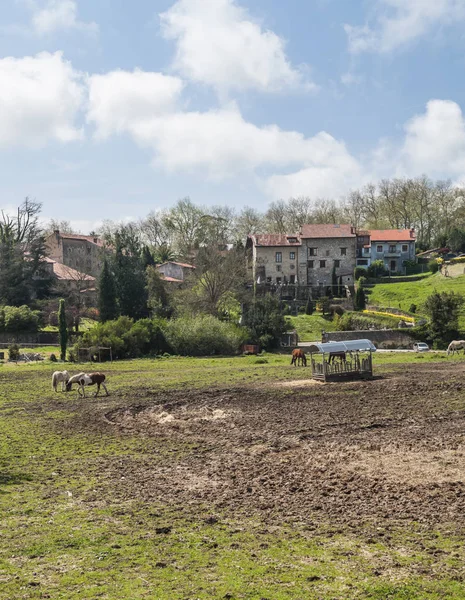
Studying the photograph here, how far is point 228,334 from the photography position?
61156mm

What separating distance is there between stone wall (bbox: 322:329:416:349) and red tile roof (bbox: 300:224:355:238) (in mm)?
34437

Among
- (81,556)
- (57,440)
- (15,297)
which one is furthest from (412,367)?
(15,297)

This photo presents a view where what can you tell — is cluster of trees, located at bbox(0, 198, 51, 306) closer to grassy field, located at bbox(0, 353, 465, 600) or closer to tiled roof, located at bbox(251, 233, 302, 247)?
tiled roof, located at bbox(251, 233, 302, 247)

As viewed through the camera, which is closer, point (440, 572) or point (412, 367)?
point (440, 572)

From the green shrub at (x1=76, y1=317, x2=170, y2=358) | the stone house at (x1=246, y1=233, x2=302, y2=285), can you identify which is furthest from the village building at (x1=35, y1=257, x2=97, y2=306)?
the stone house at (x1=246, y1=233, x2=302, y2=285)

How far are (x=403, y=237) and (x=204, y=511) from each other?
9650 cm

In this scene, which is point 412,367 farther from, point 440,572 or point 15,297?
point 15,297

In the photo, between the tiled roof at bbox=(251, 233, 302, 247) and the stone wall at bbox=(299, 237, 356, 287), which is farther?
the stone wall at bbox=(299, 237, 356, 287)

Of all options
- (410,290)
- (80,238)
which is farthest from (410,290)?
(80,238)

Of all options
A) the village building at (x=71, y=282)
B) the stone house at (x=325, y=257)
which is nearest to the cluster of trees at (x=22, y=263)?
the village building at (x=71, y=282)

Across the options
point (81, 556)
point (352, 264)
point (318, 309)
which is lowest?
point (81, 556)

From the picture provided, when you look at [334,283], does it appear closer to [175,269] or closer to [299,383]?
[175,269]

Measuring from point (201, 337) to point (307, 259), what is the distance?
42.0 meters

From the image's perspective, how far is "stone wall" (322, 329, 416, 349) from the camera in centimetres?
6500
